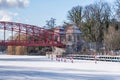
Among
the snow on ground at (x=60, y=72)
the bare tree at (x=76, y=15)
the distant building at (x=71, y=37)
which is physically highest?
the bare tree at (x=76, y=15)

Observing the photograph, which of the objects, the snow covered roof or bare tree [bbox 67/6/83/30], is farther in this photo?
the snow covered roof

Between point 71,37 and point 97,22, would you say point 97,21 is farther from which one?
point 71,37

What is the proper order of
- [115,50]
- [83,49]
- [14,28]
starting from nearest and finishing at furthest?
[115,50]
[83,49]
[14,28]

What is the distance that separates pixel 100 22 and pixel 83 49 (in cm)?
834

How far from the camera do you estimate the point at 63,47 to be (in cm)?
10219

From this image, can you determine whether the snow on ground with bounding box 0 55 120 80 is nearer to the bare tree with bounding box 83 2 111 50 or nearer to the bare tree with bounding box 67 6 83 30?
the bare tree with bounding box 83 2 111 50

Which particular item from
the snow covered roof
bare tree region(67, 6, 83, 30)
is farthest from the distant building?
bare tree region(67, 6, 83, 30)

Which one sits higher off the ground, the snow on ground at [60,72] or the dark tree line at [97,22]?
the dark tree line at [97,22]

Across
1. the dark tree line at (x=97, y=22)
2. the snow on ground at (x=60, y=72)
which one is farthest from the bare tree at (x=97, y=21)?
the snow on ground at (x=60, y=72)

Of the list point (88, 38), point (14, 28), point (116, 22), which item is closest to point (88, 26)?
point (88, 38)

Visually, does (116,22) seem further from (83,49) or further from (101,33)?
(83,49)

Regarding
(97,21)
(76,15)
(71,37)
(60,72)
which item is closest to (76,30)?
(71,37)

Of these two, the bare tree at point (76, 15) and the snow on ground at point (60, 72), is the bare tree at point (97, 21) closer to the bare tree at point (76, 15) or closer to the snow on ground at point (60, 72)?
the bare tree at point (76, 15)

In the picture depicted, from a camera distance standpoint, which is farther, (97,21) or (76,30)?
(76,30)
